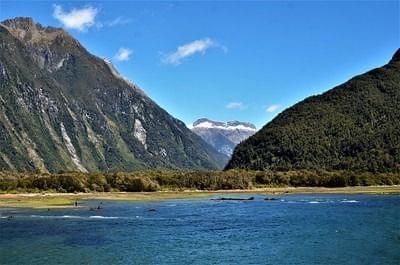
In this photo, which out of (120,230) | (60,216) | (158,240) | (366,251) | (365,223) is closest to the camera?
(366,251)

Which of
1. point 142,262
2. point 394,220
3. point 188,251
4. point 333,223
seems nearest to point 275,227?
point 333,223

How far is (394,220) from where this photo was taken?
104 metres

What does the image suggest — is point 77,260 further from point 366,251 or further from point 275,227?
point 275,227

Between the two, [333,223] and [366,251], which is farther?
[333,223]

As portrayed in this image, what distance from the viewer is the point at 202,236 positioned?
285 feet

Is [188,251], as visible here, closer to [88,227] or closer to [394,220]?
[88,227]

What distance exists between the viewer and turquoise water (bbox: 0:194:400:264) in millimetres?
67312

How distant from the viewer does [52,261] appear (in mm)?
64688

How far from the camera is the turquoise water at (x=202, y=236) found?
221ft

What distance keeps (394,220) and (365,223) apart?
6.81m

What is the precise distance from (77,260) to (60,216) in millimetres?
52005

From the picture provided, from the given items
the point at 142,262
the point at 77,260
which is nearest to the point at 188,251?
the point at 142,262

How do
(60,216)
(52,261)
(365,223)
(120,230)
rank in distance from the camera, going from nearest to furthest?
(52,261) → (120,230) → (365,223) → (60,216)

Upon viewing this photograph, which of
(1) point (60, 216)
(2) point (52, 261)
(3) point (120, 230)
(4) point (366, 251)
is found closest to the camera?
(2) point (52, 261)
